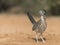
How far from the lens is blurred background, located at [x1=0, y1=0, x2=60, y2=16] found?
24.7m

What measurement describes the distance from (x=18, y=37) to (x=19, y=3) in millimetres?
16605

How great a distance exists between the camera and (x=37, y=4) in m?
25.3

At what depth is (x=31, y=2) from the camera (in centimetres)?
2728

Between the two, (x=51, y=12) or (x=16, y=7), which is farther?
(x=16, y=7)

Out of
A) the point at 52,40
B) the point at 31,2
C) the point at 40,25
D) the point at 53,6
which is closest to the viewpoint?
the point at 40,25

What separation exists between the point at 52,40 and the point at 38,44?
1.16 meters

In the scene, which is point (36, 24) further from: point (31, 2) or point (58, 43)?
point (31, 2)

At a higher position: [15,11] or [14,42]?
[14,42]

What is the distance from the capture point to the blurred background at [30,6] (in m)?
24.7

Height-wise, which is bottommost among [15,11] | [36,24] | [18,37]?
[15,11]

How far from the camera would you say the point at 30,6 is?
1066 inches

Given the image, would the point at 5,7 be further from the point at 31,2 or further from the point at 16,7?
the point at 31,2

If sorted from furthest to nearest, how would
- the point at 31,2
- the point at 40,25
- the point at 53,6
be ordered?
the point at 31,2 < the point at 53,6 < the point at 40,25

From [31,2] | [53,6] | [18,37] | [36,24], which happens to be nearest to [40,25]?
[36,24]
